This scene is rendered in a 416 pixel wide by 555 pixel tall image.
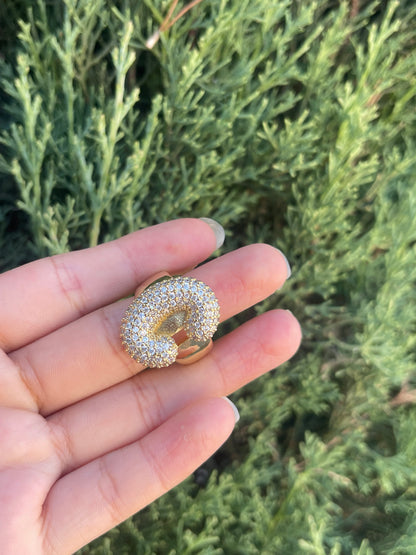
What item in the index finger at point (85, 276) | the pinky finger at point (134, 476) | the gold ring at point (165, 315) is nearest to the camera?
the pinky finger at point (134, 476)

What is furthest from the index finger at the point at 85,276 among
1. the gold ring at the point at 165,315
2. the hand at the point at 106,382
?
the gold ring at the point at 165,315

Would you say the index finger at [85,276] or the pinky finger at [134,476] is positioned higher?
the index finger at [85,276]

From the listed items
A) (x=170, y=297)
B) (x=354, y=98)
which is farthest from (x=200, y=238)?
(x=354, y=98)

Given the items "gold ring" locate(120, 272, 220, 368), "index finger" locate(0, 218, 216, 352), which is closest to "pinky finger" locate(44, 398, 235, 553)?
"gold ring" locate(120, 272, 220, 368)

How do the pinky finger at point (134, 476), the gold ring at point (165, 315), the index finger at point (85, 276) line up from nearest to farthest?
the pinky finger at point (134, 476), the gold ring at point (165, 315), the index finger at point (85, 276)

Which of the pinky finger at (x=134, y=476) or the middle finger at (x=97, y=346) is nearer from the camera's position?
the pinky finger at (x=134, y=476)

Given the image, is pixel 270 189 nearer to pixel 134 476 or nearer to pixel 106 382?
pixel 106 382

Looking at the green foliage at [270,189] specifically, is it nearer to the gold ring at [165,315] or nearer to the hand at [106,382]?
the hand at [106,382]

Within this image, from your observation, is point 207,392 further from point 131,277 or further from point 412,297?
point 412,297
